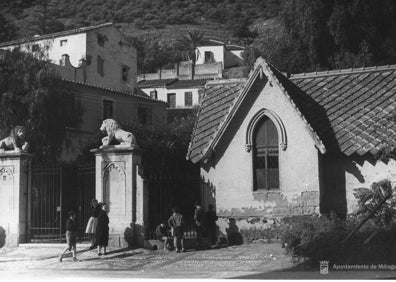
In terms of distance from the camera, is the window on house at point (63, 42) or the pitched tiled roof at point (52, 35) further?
the window on house at point (63, 42)

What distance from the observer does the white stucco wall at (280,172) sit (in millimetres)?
18859

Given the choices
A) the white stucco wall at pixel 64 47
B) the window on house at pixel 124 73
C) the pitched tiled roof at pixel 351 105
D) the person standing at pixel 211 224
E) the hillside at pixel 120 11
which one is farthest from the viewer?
the window on house at pixel 124 73

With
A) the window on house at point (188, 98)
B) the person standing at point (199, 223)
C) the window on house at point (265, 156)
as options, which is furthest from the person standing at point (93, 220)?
the window on house at point (188, 98)

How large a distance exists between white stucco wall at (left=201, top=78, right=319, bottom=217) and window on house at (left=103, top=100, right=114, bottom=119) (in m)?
17.3

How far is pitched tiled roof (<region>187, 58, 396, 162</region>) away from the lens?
18469 millimetres

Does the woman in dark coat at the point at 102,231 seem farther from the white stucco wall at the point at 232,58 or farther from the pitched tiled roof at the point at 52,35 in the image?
the white stucco wall at the point at 232,58

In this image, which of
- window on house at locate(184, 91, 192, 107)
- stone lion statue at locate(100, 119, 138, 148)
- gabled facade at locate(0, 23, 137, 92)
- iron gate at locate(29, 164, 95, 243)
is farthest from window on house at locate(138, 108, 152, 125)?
stone lion statue at locate(100, 119, 138, 148)

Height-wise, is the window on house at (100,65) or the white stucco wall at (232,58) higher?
the white stucco wall at (232,58)

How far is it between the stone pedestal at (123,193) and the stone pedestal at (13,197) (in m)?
2.59

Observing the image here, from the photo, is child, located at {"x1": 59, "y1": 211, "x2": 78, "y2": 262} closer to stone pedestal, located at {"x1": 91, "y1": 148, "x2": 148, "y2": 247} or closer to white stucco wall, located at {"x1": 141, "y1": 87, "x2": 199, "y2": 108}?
stone pedestal, located at {"x1": 91, "y1": 148, "x2": 148, "y2": 247}

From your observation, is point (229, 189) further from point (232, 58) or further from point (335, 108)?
point (232, 58)

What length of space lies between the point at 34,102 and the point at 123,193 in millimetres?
13850

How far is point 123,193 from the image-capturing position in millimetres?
18484

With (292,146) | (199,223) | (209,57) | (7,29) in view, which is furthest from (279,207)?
(209,57)
